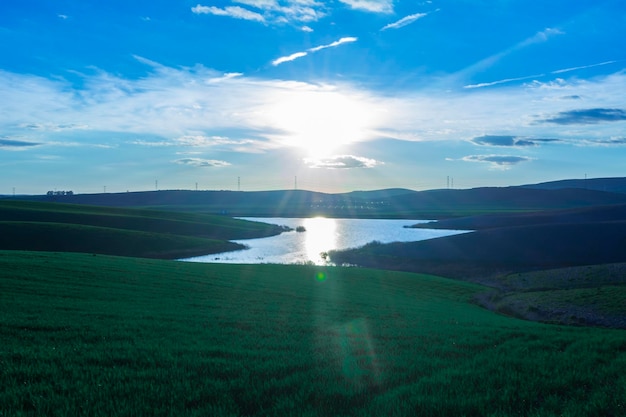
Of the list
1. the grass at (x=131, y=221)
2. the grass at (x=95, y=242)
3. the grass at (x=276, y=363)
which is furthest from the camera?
the grass at (x=131, y=221)

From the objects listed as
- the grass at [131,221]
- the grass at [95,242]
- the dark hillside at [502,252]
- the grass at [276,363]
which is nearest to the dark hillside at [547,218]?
the dark hillside at [502,252]

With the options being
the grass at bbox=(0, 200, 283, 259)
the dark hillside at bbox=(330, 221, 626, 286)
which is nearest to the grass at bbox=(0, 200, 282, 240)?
the grass at bbox=(0, 200, 283, 259)

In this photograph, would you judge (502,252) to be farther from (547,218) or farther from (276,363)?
(276,363)

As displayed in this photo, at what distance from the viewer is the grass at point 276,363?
362 inches

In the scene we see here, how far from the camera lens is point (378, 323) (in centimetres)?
2106

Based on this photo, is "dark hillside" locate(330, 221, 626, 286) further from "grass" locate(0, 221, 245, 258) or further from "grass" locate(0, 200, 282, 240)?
"grass" locate(0, 200, 282, 240)

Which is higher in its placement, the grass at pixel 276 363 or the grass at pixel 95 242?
the grass at pixel 276 363

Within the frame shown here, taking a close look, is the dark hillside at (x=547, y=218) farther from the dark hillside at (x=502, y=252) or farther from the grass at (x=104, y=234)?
the grass at (x=104, y=234)

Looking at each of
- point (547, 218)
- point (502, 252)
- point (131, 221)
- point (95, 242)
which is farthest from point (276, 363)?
point (547, 218)

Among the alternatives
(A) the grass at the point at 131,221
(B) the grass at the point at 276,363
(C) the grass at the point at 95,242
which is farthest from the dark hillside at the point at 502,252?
(B) the grass at the point at 276,363

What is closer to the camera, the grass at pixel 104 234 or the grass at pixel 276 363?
the grass at pixel 276 363

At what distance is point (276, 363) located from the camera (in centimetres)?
1200

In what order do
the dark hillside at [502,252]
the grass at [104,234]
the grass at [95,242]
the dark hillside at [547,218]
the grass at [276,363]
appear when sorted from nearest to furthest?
1. the grass at [276,363]
2. the dark hillside at [502,252]
3. the grass at [95,242]
4. the grass at [104,234]
5. the dark hillside at [547,218]

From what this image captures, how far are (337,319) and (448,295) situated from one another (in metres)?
25.3
